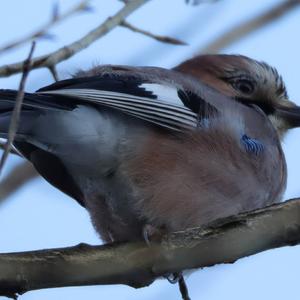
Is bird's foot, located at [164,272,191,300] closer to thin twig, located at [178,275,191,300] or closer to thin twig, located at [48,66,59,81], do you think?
thin twig, located at [178,275,191,300]

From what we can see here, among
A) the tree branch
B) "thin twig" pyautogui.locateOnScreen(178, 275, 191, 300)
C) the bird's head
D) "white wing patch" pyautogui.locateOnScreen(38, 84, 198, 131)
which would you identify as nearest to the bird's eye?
the bird's head

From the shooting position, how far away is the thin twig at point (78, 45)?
13.9ft

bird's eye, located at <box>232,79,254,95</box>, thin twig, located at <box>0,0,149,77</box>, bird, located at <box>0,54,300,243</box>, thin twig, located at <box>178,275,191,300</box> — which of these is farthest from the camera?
bird's eye, located at <box>232,79,254,95</box>

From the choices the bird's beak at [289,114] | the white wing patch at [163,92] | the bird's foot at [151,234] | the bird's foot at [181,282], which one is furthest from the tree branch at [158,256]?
the bird's beak at [289,114]

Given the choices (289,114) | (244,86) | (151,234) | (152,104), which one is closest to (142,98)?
(152,104)

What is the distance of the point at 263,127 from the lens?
485 cm

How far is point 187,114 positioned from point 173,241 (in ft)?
3.45

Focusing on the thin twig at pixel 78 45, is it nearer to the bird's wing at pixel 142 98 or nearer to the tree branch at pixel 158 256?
the bird's wing at pixel 142 98

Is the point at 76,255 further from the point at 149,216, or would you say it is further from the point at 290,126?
the point at 290,126

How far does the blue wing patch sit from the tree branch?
3.81ft

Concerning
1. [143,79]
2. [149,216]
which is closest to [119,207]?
[149,216]

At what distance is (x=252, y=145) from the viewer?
4469 millimetres

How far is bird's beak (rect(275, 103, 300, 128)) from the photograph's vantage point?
17.3 feet

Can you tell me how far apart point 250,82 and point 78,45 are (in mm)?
1359
